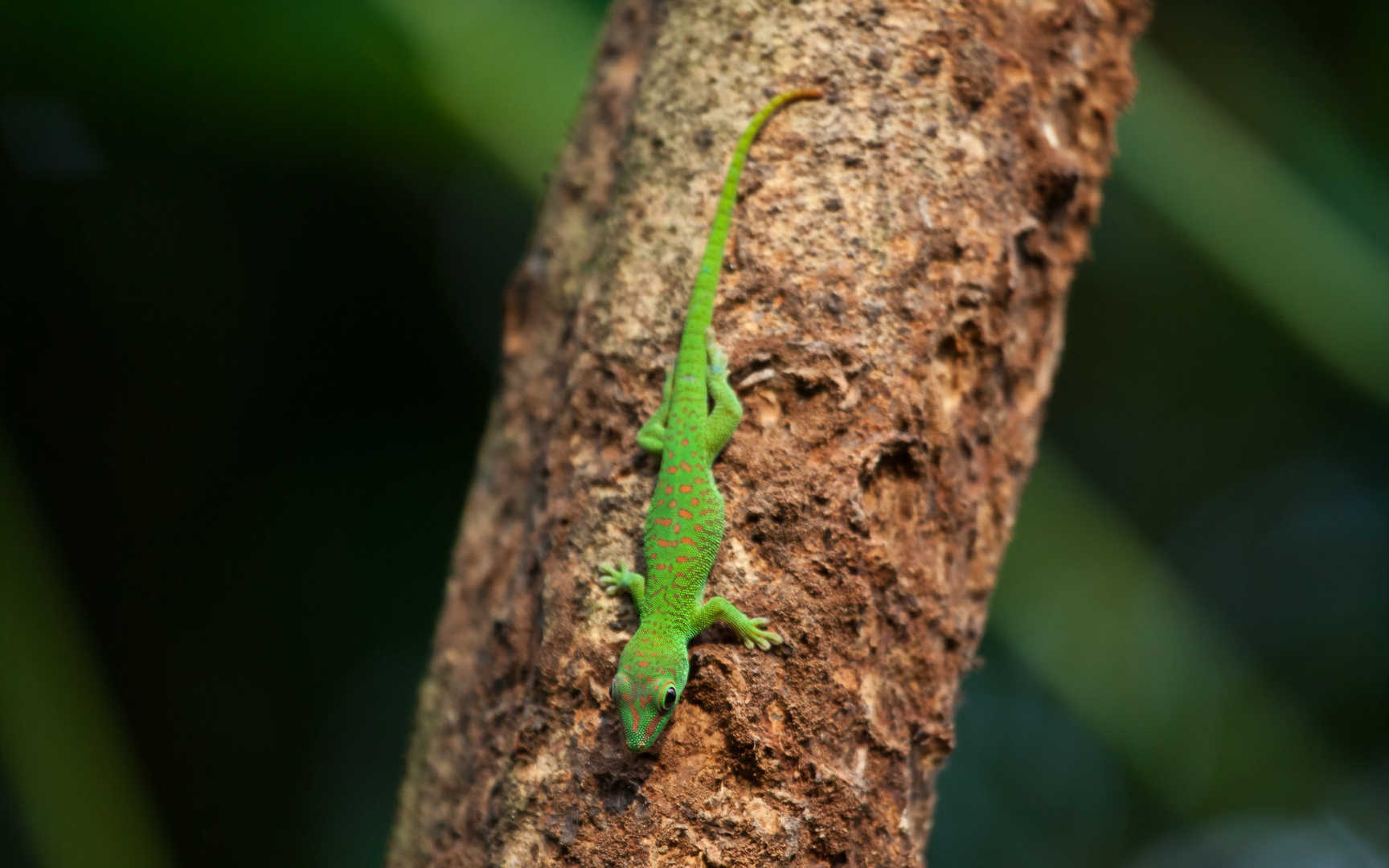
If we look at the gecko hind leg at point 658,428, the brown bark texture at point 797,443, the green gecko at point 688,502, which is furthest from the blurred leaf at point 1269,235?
the gecko hind leg at point 658,428

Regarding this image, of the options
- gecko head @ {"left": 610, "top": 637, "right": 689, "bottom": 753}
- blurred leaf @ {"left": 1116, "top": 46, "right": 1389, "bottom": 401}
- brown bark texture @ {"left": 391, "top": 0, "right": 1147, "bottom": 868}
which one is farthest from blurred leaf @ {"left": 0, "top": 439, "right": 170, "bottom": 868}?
blurred leaf @ {"left": 1116, "top": 46, "right": 1389, "bottom": 401}

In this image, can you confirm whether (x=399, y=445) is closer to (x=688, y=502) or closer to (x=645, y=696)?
(x=688, y=502)

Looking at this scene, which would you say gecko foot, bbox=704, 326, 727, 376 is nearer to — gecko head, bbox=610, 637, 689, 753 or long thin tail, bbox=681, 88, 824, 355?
long thin tail, bbox=681, 88, 824, 355

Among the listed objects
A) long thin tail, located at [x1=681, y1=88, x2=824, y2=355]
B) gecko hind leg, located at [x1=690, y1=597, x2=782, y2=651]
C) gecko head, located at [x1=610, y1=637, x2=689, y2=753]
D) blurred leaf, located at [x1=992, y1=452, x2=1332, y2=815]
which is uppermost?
long thin tail, located at [x1=681, y1=88, x2=824, y2=355]

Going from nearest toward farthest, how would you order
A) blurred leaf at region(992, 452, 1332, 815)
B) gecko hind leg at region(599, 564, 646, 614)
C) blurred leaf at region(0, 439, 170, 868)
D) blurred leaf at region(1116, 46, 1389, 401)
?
gecko hind leg at region(599, 564, 646, 614) < blurred leaf at region(0, 439, 170, 868) < blurred leaf at region(1116, 46, 1389, 401) < blurred leaf at region(992, 452, 1332, 815)

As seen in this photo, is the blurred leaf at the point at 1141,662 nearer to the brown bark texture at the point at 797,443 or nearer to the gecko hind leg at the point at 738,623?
the brown bark texture at the point at 797,443

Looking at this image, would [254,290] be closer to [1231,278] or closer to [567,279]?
[567,279]

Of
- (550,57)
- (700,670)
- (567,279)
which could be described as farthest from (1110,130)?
(550,57)

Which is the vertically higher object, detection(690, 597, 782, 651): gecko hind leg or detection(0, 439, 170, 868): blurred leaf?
detection(690, 597, 782, 651): gecko hind leg
